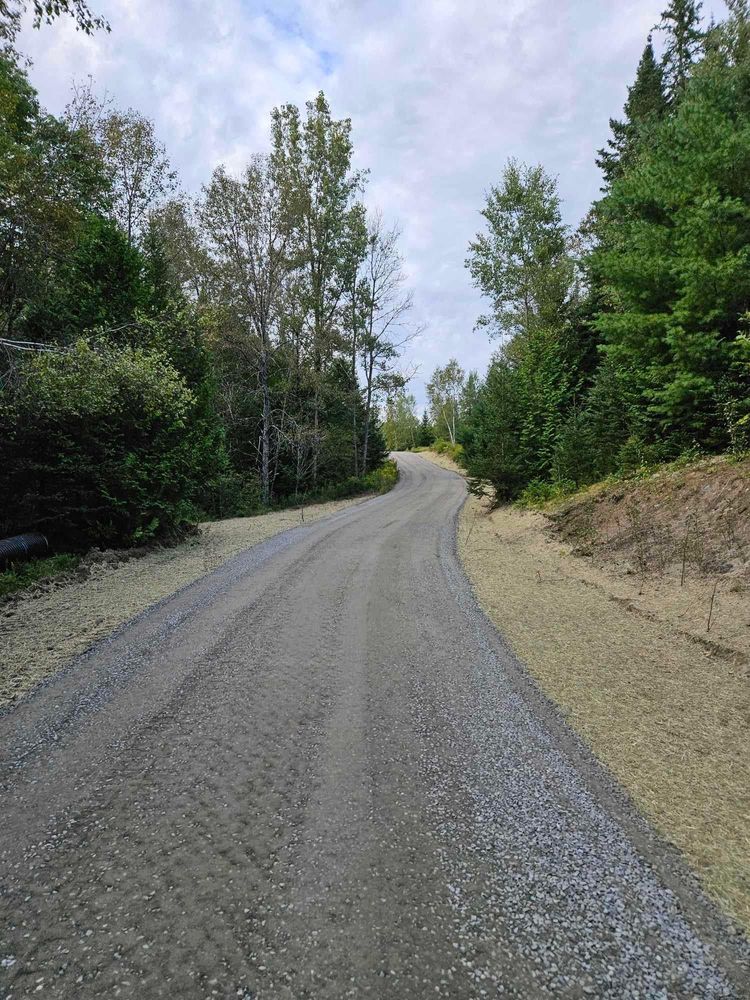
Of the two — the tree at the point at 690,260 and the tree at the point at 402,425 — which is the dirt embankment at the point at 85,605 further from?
the tree at the point at 402,425

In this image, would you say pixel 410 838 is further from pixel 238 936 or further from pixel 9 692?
pixel 9 692

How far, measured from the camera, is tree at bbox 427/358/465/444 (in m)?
54.0

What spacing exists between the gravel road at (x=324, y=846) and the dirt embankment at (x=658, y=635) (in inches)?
10.2

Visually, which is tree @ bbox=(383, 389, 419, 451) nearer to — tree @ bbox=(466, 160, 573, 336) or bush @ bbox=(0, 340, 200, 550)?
tree @ bbox=(466, 160, 573, 336)

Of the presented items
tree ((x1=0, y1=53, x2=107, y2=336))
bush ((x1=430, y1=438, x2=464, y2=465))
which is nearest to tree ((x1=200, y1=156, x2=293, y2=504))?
tree ((x1=0, y1=53, x2=107, y2=336))

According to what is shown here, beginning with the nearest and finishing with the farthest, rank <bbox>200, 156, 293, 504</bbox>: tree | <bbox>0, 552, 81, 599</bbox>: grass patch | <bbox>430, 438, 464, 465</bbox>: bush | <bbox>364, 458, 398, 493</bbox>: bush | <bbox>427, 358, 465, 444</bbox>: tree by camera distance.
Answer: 1. <bbox>0, 552, 81, 599</bbox>: grass patch
2. <bbox>200, 156, 293, 504</bbox>: tree
3. <bbox>364, 458, 398, 493</bbox>: bush
4. <bbox>430, 438, 464, 465</bbox>: bush
5. <bbox>427, 358, 465, 444</bbox>: tree

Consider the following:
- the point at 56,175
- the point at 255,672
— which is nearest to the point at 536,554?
the point at 255,672

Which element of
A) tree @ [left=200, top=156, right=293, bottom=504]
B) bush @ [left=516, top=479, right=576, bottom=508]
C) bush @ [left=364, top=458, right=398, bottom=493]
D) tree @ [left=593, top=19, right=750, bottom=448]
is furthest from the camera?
bush @ [left=364, top=458, right=398, bottom=493]

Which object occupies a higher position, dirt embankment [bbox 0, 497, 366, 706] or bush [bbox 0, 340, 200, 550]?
bush [bbox 0, 340, 200, 550]

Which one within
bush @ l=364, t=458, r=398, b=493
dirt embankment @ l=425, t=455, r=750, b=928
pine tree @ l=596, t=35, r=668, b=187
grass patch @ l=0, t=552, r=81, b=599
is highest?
pine tree @ l=596, t=35, r=668, b=187

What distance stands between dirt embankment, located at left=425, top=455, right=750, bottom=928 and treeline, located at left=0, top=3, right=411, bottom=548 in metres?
6.49

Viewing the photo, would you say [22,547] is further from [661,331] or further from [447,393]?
[447,393]

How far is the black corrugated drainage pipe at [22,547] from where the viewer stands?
22.3 feet

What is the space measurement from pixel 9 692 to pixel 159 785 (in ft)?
6.02
